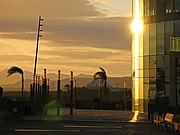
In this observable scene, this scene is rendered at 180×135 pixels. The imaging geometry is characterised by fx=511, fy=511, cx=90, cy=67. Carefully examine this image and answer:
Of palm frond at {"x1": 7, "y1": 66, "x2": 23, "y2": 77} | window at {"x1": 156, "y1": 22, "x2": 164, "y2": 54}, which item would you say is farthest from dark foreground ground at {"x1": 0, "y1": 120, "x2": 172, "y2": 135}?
palm frond at {"x1": 7, "y1": 66, "x2": 23, "y2": 77}

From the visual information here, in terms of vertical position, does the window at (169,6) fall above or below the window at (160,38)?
above

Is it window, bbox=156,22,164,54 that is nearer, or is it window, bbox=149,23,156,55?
window, bbox=156,22,164,54

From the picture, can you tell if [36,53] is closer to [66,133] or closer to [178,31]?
[178,31]

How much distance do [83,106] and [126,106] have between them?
8.03 m

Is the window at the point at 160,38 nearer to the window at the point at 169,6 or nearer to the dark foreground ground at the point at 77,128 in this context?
the window at the point at 169,6

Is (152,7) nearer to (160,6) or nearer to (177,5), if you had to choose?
(160,6)

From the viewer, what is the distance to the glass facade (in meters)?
48.5

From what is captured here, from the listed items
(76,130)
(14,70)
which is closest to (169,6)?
(14,70)

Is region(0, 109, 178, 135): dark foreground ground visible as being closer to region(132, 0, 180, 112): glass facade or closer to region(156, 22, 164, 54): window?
region(132, 0, 180, 112): glass facade

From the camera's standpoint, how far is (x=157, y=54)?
5112 cm

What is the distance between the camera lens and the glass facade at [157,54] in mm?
48500

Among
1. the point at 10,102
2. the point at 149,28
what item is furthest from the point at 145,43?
the point at 10,102

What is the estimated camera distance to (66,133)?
24.2m

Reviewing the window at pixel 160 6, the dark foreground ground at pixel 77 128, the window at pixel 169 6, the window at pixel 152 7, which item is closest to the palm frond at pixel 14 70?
the window at pixel 152 7
